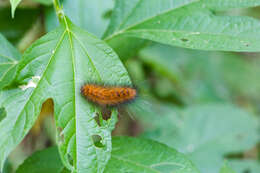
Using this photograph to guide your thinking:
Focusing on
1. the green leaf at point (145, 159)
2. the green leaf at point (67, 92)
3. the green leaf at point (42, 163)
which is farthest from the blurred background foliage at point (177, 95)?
the green leaf at point (42, 163)

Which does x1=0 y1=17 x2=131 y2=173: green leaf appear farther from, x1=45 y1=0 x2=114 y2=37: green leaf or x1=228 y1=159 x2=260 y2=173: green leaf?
x1=228 y1=159 x2=260 y2=173: green leaf

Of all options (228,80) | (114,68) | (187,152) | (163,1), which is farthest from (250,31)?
(228,80)

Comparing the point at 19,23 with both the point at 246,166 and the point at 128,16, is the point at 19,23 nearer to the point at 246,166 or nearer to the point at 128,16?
the point at 128,16

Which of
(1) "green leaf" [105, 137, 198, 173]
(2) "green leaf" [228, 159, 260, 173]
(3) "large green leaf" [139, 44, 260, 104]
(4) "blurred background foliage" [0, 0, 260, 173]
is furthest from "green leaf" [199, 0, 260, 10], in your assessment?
(3) "large green leaf" [139, 44, 260, 104]

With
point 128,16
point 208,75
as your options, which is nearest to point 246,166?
point 128,16

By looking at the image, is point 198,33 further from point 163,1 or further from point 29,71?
point 29,71

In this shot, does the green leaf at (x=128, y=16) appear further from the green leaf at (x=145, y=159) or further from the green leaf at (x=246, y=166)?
the green leaf at (x=246, y=166)
